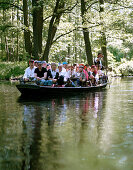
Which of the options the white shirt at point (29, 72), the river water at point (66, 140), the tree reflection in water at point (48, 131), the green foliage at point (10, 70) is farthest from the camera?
the green foliage at point (10, 70)

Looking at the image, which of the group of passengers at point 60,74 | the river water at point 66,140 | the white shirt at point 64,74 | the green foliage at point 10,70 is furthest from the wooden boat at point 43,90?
the green foliage at point 10,70

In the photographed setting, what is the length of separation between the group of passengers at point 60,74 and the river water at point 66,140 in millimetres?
5230

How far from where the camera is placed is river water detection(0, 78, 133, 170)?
4.43 meters

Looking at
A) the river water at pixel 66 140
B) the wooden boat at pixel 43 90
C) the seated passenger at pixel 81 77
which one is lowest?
the river water at pixel 66 140

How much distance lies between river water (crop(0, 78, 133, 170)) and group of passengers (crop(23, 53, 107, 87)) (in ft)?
17.2

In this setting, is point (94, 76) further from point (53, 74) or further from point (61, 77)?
point (53, 74)

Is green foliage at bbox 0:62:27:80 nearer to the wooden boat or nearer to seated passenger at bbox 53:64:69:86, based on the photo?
seated passenger at bbox 53:64:69:86

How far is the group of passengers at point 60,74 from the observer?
13984mm

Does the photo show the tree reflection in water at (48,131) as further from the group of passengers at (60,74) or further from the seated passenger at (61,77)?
the seated passenger at (61,77)

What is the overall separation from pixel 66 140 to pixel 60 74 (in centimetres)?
919

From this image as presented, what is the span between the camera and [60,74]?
48.4ft

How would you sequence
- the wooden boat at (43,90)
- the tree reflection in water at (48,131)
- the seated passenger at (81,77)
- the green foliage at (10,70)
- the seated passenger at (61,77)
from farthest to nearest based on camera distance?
1. the green foliage at (10,70)
2. the seated passenger at (81,77)
3. the seated passenger at (61,77)
4. the wooden boat at (43,90)
5. the tree reflection in water at (48,131)

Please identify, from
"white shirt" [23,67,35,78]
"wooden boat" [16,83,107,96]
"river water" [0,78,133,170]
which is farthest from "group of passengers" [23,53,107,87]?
"river water" [0,78,133,170]

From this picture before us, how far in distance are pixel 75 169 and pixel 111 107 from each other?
6.08 meters
